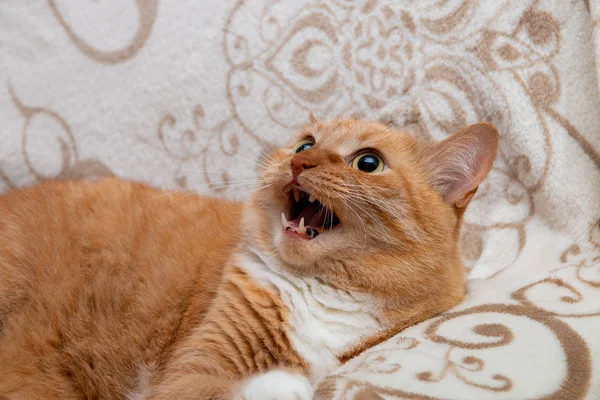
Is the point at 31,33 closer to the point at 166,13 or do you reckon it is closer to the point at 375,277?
the point at 166,13

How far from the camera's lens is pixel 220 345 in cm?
133

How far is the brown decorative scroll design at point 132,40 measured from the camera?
7.11ft

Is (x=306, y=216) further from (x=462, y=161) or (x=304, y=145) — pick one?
(x=462, y=161)

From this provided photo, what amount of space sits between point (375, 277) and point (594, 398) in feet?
1.78

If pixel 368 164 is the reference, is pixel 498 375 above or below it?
below

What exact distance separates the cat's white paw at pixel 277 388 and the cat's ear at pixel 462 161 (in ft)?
2.24

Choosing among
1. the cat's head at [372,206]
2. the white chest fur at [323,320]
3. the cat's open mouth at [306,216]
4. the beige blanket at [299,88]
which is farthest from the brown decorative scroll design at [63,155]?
the white chest fur at [323,320]

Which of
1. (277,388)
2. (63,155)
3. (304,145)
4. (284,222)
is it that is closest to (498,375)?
(277,388)

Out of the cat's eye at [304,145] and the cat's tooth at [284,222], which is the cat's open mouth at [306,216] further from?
the cat's eye at [304,145]

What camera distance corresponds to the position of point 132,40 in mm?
2182

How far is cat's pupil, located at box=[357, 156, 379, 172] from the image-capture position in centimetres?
149

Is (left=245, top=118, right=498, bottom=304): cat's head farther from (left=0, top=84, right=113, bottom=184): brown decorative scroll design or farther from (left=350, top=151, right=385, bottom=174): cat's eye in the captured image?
(left=0, top=84, right=113, bottom=184): brown decorative scroll design

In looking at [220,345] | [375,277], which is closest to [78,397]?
[220,345]

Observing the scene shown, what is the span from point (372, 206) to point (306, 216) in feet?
0.74
